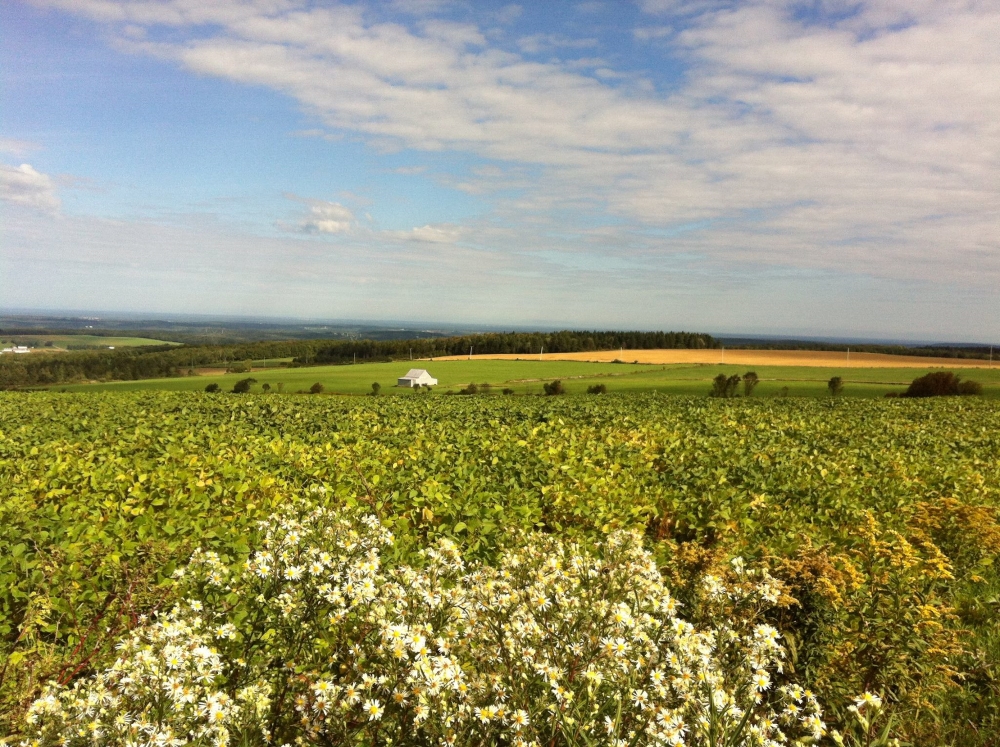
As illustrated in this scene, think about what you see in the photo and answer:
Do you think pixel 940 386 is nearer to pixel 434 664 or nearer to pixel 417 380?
pixel 417 380

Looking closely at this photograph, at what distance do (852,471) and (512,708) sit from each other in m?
8.66

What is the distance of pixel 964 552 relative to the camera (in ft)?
24.4

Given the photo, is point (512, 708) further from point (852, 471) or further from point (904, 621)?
point (852, 471)

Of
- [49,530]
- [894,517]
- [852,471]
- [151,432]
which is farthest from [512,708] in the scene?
[151,432]

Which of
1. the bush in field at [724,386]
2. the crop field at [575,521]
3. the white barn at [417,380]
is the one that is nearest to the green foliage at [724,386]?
the bush in field at [724,386]

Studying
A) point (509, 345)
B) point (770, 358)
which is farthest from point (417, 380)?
point (770, 358)

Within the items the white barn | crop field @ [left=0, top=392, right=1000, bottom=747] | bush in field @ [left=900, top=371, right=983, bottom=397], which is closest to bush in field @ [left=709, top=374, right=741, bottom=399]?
bush in field @ [left=900, top=371, right=983, bottom=397]

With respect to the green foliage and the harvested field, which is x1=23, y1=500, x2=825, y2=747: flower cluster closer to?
the green foliage

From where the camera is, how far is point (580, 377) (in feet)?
237

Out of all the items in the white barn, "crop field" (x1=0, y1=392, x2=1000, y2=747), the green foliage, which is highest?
"crop field" (x1=0, y1=392, x2=1000, y2=747)

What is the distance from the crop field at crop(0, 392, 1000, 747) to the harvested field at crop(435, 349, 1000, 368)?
8232cm

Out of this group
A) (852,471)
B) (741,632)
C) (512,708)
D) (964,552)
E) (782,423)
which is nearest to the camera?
(512,708)

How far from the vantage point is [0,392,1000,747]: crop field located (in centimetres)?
482

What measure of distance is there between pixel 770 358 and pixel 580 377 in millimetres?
39412
